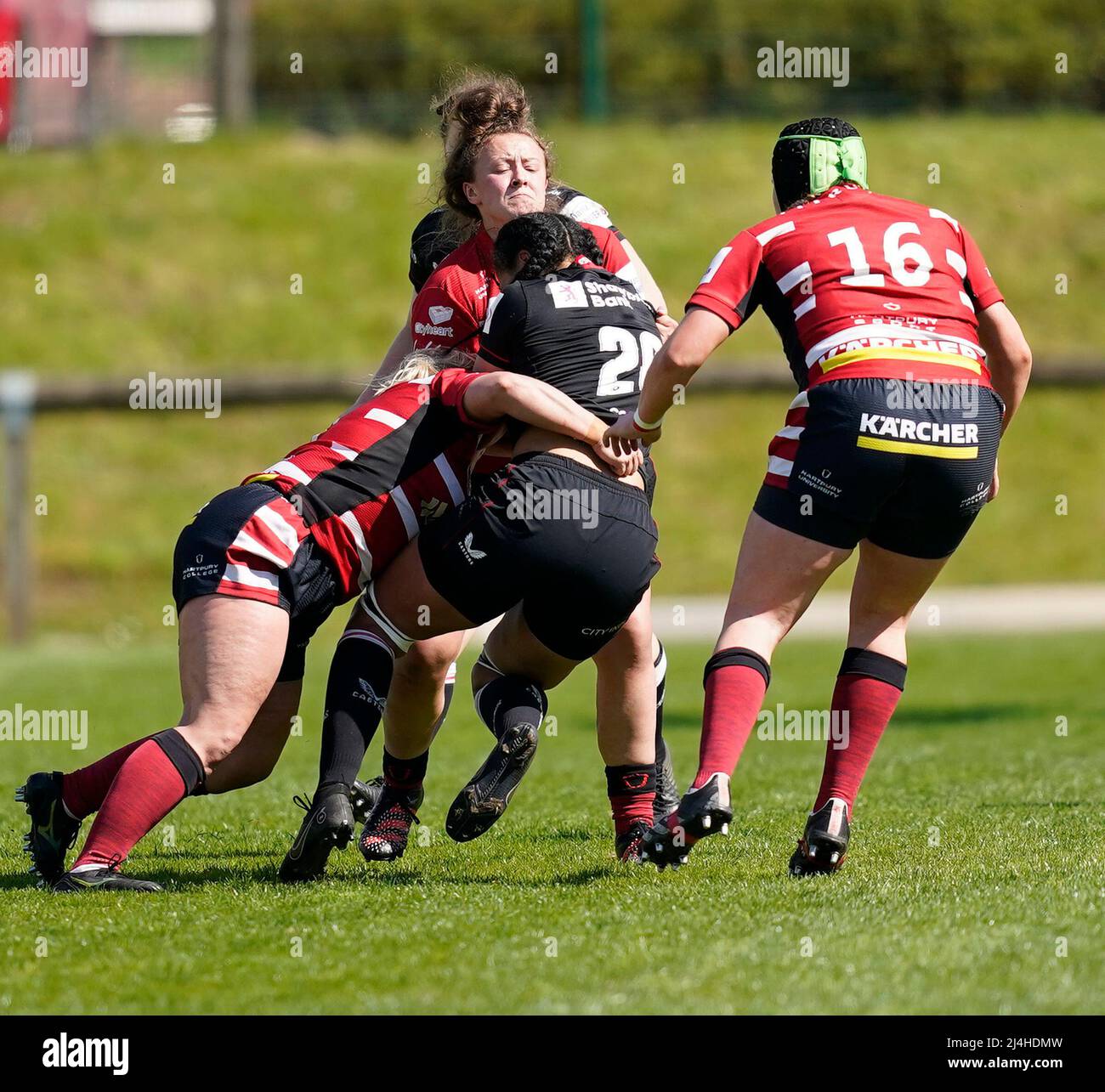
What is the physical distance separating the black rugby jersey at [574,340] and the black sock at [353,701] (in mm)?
929

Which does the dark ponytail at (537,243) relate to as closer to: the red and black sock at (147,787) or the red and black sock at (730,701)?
the red and black sock at (730,701)

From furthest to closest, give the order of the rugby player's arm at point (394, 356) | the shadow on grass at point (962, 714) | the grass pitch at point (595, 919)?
the shadow on grass at point (962, 714) → the rugby player's arm at point (394, 356) → the grass pitch at point (595, 919)

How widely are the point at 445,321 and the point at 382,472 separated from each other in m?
0.74

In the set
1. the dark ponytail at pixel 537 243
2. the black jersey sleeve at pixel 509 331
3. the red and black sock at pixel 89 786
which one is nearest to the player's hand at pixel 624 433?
the black jersey sleeve at pixel 509 331

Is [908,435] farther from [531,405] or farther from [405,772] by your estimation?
[405,772]

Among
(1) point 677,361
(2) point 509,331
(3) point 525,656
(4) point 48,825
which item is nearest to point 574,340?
(2) point 509,331

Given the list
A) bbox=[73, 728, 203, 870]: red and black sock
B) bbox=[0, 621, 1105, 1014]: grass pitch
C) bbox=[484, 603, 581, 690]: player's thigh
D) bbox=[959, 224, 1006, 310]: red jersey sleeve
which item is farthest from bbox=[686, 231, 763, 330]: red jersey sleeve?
bbox=[73, 728, 203, 870]: red and black sock

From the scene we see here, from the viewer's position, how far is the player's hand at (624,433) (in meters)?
4.56

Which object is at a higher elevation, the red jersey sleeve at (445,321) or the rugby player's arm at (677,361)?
the red jersey sleeve at (445,321)

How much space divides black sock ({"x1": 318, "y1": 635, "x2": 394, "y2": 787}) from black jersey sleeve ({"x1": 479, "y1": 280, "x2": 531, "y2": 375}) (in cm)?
90

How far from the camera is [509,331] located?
4.69m

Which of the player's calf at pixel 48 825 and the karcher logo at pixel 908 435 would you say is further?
the player's calf at pixel 48 825

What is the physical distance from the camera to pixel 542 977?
3.49 m
